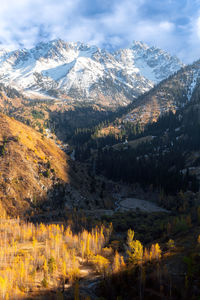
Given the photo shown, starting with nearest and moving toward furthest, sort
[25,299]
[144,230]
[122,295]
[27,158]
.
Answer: [25,299]
[122,295]
[144,230]
[27,158]

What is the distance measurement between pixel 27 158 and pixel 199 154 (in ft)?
403

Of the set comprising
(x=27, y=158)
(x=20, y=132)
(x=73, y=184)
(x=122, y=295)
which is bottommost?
(x=122, y=295)

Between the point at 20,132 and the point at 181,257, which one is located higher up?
the point at 20,132

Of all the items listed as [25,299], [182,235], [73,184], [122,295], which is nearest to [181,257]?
[122,295]

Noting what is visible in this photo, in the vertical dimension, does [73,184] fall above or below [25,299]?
above

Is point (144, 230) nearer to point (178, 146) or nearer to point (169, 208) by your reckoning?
point (169, 208)

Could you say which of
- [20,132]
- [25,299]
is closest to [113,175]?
[20,132]

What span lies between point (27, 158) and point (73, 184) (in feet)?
81.4

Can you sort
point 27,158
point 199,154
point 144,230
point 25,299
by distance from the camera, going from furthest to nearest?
1. point 199,154
2. point 27,158
3. point 144,230
4. point 25,299

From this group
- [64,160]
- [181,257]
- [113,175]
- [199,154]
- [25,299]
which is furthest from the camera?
[113,175]

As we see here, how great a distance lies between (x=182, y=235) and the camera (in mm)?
52500

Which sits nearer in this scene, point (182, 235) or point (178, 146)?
point (182, 235)

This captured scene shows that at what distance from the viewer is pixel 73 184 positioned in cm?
9681

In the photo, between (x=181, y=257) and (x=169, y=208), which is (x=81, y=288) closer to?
(x=181, y=257)
